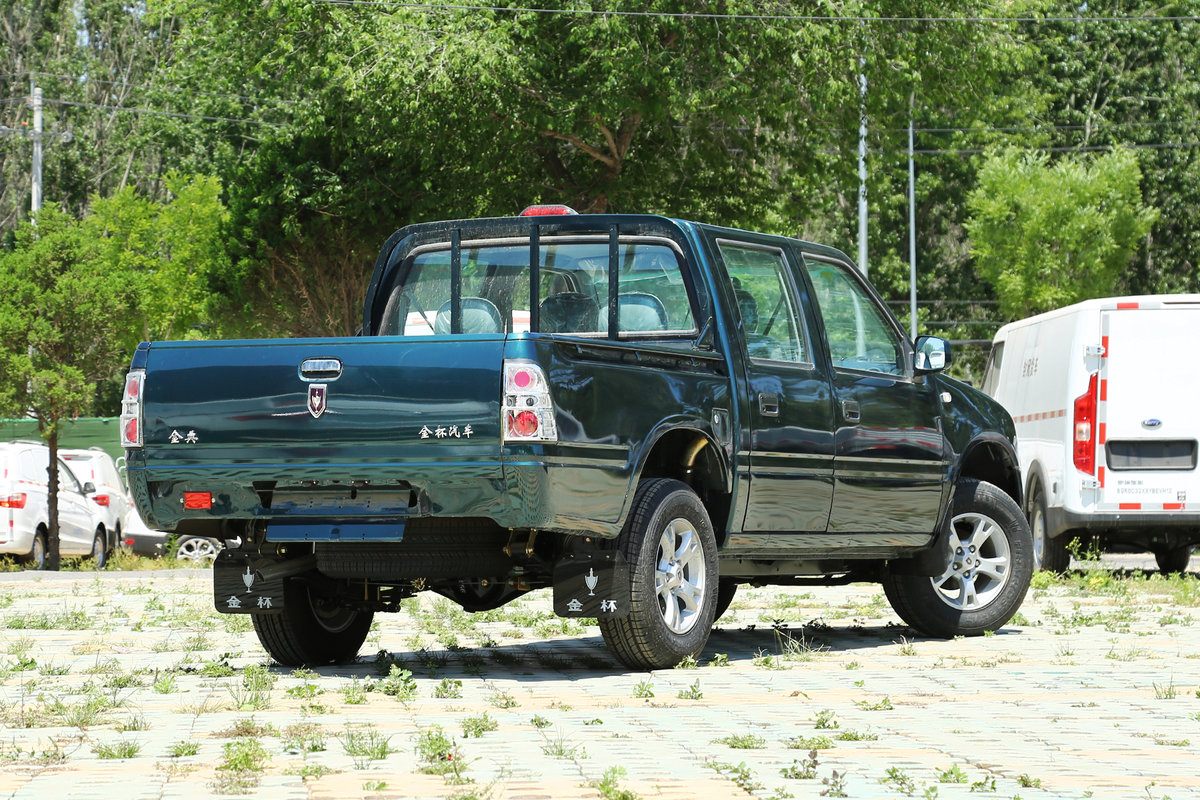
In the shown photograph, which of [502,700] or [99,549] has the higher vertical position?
[502,700]

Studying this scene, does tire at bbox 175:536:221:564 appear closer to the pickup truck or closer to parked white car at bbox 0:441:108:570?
parked white car at bbox 0:441:108:570

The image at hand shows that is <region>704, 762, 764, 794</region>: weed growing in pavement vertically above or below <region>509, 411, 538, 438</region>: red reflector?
below

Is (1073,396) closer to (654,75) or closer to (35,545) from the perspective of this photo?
(654,75)

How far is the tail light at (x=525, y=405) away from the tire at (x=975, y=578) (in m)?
3.68

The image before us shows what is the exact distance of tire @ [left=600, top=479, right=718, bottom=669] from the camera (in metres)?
8.67

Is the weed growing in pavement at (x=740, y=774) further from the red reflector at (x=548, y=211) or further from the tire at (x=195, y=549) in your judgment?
the tire at (x=195, y=549)

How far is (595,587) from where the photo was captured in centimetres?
853

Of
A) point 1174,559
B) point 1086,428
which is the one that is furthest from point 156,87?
point 1086,428

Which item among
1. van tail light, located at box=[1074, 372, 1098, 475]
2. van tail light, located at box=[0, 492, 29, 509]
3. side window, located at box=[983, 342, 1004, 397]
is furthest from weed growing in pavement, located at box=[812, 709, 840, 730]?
van tail light, located at box=[0, 492, 29, 509]

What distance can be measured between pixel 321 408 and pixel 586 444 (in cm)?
116

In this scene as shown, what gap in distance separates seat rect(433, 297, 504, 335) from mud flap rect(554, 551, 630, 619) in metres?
1.76

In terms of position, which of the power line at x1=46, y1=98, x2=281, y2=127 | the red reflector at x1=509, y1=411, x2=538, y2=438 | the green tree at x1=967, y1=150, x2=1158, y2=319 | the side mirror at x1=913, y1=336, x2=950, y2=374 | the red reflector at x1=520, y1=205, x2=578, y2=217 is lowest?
the red reflector at x1=509, y1=411, x2=538, y2=438

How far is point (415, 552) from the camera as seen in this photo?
8.66m

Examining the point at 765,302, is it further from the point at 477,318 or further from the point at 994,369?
the point at 994,369
